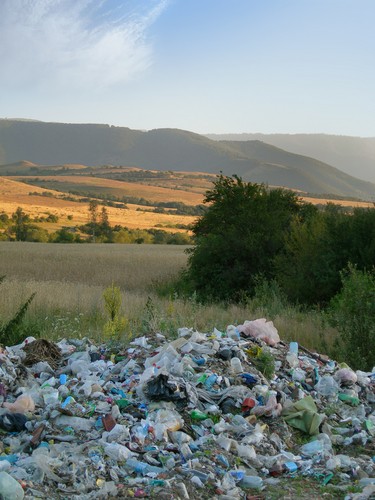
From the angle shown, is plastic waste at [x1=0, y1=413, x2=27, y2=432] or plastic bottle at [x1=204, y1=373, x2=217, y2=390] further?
plastic bottle at [x1=204, y1=373, x2=217, y2=390]

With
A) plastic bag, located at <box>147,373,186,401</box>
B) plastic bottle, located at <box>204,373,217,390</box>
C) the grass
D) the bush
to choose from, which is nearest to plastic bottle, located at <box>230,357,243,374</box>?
plastic bottle, located at <box>204,373,217,390</box>

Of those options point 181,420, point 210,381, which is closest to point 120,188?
point 210,381

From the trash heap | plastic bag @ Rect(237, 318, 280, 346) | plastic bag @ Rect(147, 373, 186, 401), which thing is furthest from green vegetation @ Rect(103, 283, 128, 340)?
plastic bag @ Rect(147, 373, 186, 401)

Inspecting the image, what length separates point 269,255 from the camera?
20.1 metres

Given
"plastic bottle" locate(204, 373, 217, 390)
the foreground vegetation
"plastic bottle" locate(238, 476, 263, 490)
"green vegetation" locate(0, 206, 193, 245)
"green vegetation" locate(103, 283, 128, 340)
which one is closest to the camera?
"plastic bottle" locate(238, 476, 263, 490)

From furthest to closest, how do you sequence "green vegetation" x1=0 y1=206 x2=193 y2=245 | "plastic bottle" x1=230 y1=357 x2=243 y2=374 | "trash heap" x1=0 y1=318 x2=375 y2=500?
"green vegetation" x1=0 y1=206 x2=193 y2=245 → "plastic bottle" x1=230 y1=357 x2=243 y2=374 → "trash heap" x1=0 y1=318 x2=375 y2=500

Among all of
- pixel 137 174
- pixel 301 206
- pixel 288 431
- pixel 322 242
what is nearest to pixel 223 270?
pixel 322 242

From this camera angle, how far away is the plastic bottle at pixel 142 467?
500cm

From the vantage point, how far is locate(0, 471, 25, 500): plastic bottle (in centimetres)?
429

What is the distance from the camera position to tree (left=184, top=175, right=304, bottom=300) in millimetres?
19703

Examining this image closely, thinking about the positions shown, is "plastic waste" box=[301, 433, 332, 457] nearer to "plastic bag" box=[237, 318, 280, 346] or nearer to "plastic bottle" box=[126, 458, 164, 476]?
"plastic bottle" box=[126, 458, 164, 476]

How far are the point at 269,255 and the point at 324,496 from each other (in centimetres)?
1547

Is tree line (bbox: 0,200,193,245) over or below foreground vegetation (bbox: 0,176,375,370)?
below

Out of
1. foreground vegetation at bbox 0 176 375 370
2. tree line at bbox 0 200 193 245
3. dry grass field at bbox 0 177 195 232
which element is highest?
foreground vegetation at bbox 0 176 375 370
